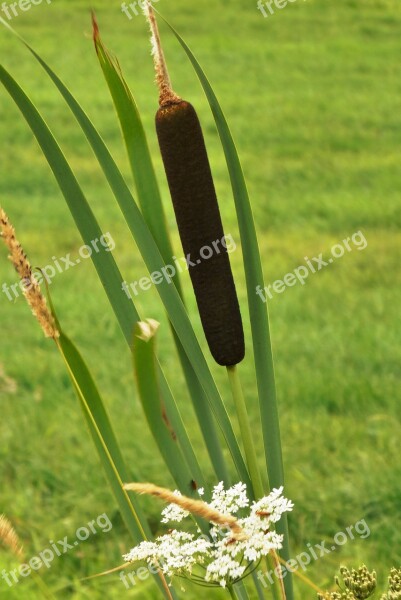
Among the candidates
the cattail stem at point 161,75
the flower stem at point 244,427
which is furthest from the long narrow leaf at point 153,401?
the cattail stem at point 161,75

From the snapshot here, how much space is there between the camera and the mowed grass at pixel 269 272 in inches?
129

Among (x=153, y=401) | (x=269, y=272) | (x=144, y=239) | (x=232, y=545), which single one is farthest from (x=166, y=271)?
(x=269, y=272)

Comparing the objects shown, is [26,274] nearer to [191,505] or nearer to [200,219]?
[200,219]

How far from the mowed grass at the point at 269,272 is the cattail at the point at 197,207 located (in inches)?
9.0

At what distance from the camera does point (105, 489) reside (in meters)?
3.36

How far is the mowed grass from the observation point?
3266 mm

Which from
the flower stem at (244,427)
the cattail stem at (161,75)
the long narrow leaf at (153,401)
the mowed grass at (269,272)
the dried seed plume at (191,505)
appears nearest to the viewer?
the dried seed plume at (191,505)

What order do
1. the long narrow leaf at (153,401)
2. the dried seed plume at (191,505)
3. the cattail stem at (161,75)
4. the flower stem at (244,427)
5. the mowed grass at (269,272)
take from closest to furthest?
the dried seed plume at (191,505), the long narrow leaf at (153,401), the cattail stem at (161,75), the flower stem at (244,427), the mowed grass at (269,272)

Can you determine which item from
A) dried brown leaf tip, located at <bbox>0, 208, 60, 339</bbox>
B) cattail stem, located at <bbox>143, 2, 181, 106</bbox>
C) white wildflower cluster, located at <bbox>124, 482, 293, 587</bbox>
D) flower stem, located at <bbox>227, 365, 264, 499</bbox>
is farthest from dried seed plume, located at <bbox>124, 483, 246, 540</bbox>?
cattail stem, located at <bbox>143, 2, 181, 106</bbox>

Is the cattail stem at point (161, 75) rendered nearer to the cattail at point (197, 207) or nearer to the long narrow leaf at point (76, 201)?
the cattail at point (197, 207)

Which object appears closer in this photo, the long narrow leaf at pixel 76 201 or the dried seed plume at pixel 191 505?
the dried seed plume at pixel 191 505

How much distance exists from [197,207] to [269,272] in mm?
3936

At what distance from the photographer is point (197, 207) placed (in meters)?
1.53

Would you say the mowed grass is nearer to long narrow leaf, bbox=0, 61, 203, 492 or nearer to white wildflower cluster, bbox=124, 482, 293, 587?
long narrow leaf, bbox=0, 61, 203, 492
